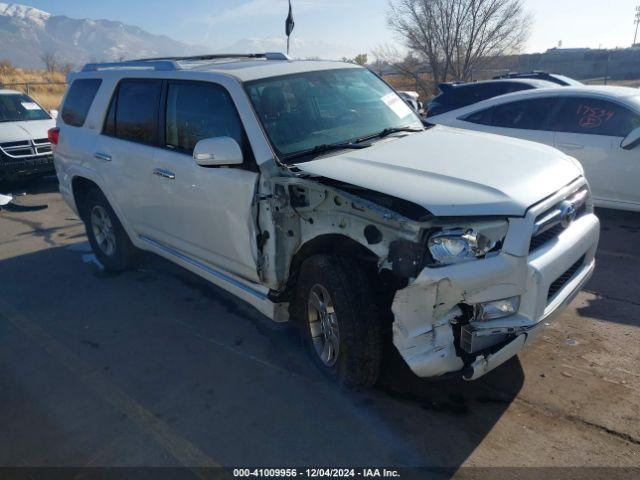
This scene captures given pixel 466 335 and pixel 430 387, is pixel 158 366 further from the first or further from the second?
pixel 466 335

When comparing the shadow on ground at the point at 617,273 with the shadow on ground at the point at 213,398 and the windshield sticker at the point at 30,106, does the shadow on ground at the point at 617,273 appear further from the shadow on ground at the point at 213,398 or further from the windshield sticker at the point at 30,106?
the windshield sticker at the point at 30,106

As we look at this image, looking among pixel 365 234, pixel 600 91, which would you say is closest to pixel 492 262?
pixel 365 234

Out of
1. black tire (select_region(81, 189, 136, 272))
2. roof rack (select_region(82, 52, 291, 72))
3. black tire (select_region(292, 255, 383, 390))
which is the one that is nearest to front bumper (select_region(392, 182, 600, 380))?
black tire (select_region(292, 255, 383, 390))

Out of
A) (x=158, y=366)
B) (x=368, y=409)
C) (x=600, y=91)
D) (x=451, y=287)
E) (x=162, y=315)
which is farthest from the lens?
(x=600, y=91)

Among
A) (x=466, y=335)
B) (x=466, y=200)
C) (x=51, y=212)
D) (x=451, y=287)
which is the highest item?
(x=466, y=200)

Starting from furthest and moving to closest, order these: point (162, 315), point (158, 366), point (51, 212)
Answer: point (51, 212), point (162, 315), point (158, 366)

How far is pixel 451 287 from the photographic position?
2578 millimetres

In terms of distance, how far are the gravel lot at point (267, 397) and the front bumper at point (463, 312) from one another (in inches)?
19.4

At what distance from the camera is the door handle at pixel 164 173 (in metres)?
4.12

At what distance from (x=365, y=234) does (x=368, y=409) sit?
1.08 meters

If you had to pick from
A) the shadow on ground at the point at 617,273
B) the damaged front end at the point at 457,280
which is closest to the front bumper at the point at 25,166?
the damaged front end at the point at 457,280

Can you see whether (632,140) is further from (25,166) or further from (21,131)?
(21,131)

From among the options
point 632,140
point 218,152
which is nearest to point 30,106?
point 218,152

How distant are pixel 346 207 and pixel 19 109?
10150 mm
